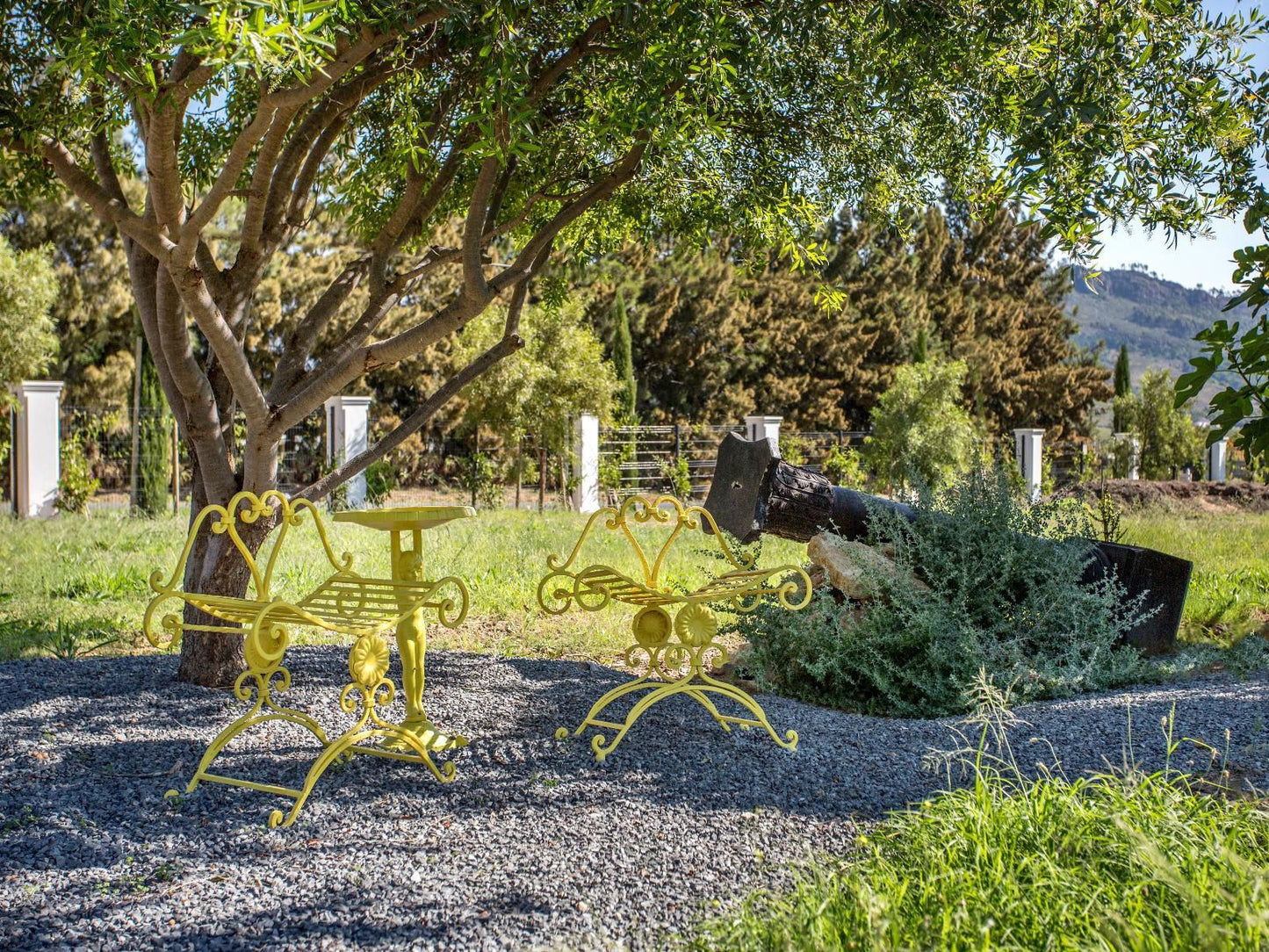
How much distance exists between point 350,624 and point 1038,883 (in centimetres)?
217

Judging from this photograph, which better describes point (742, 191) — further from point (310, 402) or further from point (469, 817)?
point (469, 817)

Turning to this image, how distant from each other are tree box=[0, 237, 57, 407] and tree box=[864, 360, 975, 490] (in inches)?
569


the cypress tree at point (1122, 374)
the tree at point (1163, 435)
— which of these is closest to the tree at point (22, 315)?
the tree at point (1163, 435)

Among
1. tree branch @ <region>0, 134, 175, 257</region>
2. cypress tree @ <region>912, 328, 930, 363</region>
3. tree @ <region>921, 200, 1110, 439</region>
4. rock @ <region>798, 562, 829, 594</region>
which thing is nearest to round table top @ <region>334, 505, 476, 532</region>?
tree branch @ <region>0, 134, 175, 257</region>

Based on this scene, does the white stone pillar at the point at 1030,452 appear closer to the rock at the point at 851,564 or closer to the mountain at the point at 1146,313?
the rock at the point at 851,564

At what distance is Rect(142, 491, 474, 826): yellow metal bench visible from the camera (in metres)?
3.16

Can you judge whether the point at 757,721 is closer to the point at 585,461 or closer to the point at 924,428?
the point at 585,461

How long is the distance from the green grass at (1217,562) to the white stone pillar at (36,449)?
41.4ft

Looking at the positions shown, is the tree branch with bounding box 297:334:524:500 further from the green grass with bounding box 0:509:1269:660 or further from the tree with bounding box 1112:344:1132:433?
the tree with bounding box 1112:344:1132:433

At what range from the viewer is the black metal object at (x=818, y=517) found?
5.80m

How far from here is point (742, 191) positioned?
5.30 meters

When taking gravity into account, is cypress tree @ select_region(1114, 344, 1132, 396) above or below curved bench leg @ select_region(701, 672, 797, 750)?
above

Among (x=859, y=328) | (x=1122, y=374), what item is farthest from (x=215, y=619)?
(x=1122, y=374)

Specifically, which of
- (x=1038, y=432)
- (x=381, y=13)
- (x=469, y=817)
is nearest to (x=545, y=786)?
(x=469, y=817)
